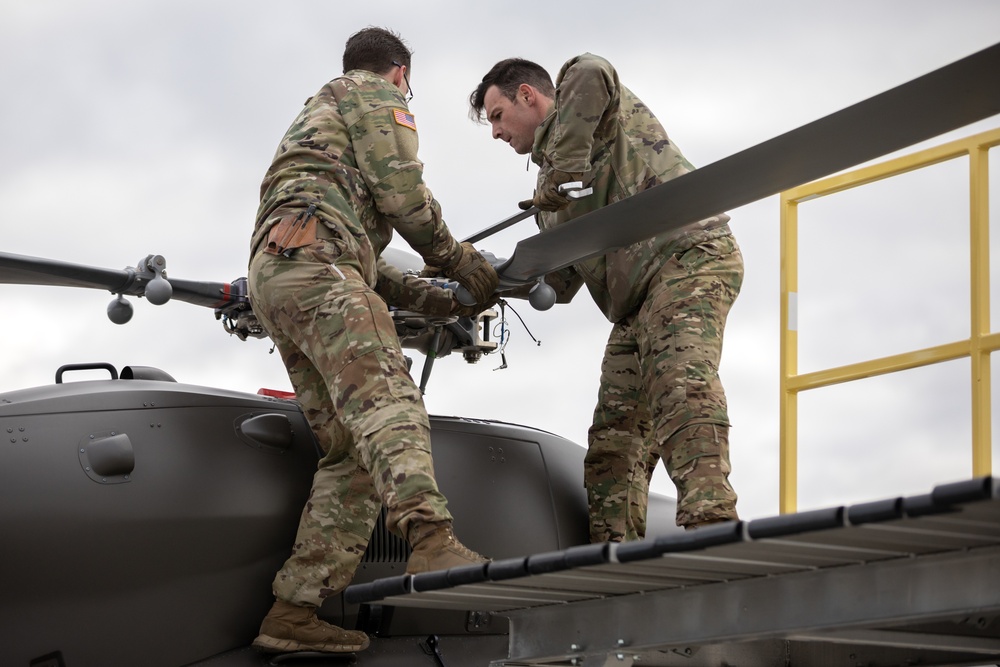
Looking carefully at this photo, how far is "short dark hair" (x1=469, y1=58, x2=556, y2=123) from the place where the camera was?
5984 mm

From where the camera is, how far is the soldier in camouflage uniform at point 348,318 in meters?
4.14

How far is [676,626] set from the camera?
142 inches

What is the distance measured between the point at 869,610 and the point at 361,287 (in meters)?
2.22

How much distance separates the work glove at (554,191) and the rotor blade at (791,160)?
226mm

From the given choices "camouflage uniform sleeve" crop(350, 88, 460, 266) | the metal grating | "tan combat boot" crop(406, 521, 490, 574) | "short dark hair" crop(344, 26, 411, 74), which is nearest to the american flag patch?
"camouflage uniform sleeve" crop(350, 88, 460, 266)

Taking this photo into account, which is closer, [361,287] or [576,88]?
[361,287]

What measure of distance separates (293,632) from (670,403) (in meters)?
1.69

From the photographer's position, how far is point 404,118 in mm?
5016

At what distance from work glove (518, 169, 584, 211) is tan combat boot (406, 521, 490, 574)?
5.37 feet

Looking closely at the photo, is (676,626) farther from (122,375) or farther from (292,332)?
(122,375)

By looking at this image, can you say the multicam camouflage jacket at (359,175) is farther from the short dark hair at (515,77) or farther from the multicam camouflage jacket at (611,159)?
the short dark hair at (515,77)

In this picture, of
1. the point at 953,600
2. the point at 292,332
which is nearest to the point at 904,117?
the point at 953,600

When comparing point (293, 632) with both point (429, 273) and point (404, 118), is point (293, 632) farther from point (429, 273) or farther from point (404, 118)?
point (404, 118)

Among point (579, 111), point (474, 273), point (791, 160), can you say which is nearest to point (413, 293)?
point (474, 273)
